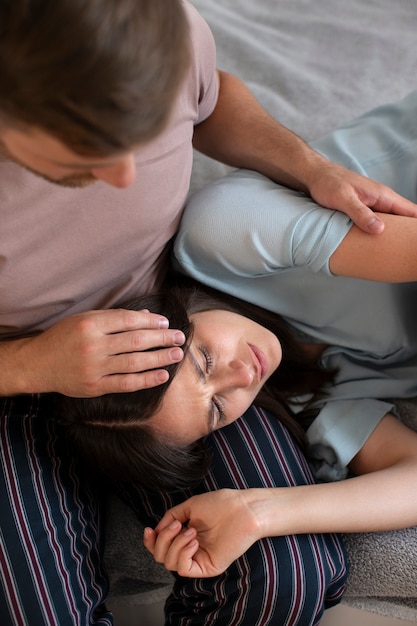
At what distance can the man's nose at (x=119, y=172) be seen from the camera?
635 millimetres

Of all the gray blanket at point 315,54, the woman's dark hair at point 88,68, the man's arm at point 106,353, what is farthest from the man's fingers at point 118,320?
the gray blanket at point 315,54

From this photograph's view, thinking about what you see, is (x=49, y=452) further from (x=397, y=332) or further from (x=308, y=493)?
(x=397, y=332)

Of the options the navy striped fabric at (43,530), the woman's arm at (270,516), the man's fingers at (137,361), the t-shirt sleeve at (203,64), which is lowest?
the navy striped fabric at (43,530)

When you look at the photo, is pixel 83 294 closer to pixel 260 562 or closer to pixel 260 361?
pixel 260 361

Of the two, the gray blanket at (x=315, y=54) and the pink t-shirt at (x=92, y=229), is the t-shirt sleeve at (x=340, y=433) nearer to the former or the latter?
the pink t-shirt at (x=92, y=229)

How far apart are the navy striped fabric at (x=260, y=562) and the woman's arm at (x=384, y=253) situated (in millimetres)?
311

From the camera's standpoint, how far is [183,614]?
44.1 inches

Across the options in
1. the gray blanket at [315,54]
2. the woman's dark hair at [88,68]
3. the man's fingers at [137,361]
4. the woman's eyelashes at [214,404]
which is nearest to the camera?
the woman's dark hair at [88,68]

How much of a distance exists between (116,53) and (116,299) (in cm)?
61

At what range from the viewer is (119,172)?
65 centimetres

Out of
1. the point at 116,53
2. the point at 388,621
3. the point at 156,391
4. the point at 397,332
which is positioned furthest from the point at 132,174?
the point at 388,621

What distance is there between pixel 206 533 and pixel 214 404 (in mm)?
195

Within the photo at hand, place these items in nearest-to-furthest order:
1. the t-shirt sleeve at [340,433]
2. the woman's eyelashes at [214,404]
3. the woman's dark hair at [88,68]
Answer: the woman's dark hair at [88,68] → the woman's eyelashes at [214,404] → the t-shirt sleeve at [340,433]

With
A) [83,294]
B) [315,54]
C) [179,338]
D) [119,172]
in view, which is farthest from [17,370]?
[315,54]
